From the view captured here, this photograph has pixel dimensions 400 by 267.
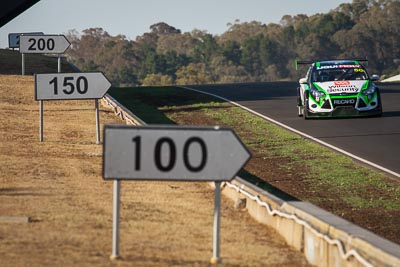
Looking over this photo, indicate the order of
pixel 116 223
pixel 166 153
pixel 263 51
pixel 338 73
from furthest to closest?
pixel 263 51 < pixel 338 73 < pixel 116 223 < pixel 166 153

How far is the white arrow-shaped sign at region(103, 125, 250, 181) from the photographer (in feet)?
31.4

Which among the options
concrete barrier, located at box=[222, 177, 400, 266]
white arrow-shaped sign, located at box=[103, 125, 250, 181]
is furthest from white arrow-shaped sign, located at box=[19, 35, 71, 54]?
white arrow-shaped sign, located at box=[103, 125, 250, 181]

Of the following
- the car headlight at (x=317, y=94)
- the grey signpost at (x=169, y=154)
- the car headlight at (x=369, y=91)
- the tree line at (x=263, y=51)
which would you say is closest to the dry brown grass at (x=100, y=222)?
the grey signpost at (x=169, y=154)

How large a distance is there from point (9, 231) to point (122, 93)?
87.3 ft

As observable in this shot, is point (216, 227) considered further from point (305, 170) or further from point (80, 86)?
point (80, 86)

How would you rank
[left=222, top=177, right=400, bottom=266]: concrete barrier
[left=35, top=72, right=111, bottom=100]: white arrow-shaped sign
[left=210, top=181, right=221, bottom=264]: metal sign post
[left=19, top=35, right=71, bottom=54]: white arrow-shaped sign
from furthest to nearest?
[left=19, top=35, right=71, bottom=54]: white arrow-shaped sign, [left=35, top=72, right=111, bottom=100]: white arrow-shaped sign, [left=210, top=181, right=221, bottom=264]: metal sign post, [left=222, top=177, right=400, bottom=266]: concrete barrier

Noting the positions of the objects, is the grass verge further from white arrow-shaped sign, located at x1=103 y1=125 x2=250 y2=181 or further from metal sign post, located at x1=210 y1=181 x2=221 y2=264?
white arrow-shaped sign, located at x1=103 y1=125 x2=250 y2=181

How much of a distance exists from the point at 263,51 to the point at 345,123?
396 ft

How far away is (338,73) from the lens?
29.0m

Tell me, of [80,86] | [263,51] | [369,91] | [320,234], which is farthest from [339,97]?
[263,51]

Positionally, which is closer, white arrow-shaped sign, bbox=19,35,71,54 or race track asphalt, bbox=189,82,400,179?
race track asphalt, bbox=189,82,400,179

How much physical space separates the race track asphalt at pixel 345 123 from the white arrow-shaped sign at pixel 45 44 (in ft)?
19.9

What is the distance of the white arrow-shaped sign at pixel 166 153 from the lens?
9562 mm

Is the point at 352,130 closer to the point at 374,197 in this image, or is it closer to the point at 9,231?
the point at 374,197
